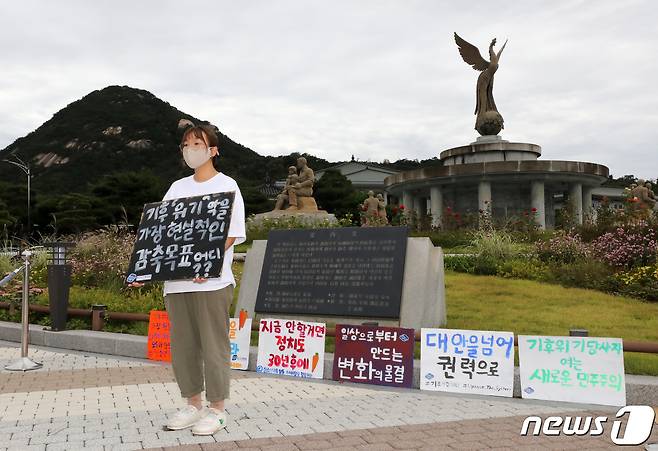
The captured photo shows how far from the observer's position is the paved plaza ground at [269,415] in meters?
4.50

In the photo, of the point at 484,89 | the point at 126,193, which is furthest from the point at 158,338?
the point at 126,193

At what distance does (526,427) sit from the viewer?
4.87m

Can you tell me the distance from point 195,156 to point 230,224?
691 millimetres

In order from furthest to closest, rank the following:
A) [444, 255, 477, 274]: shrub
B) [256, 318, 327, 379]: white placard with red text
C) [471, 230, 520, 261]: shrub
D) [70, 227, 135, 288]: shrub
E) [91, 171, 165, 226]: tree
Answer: [91, 171, 165, 226]: tree < [471, 230, 520, 261]: shrub < [444, 255, 477, 274]: shrub < [70, 227, 135, 288]: shrub < [256, 318, 327, 379]: white placard with red text

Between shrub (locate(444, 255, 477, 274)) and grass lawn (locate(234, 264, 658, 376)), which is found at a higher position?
shrub (locate(444, 255, 477, 274))

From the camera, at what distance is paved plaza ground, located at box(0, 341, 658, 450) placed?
14.8 feet

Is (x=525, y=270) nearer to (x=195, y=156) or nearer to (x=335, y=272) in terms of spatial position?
(x=335, y=272)

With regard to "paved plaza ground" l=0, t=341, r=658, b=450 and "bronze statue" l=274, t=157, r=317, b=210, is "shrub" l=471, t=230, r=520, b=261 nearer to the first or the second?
"paved plaza ground" l=0, t=341, r=658, b=450

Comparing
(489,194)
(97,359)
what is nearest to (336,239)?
(97,359)

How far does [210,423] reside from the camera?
470 cm

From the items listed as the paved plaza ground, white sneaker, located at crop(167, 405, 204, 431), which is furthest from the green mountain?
white sneaker, located at crop(167, 405, 204, 431)

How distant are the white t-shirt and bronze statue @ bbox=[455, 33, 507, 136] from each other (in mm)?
22679

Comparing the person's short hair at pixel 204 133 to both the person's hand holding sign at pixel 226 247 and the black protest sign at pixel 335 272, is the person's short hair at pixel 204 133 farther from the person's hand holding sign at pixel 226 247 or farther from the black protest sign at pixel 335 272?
the black protest sign at pixel 335 272

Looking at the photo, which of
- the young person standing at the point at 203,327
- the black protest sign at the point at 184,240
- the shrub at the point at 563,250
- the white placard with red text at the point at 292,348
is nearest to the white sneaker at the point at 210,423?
the young person standing at the point at 203,327
